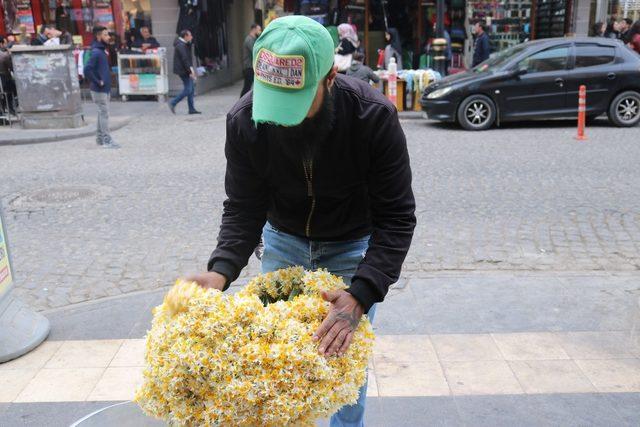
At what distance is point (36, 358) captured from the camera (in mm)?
4098

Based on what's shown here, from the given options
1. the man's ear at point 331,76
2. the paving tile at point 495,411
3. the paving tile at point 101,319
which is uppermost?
the man's ear at point 331,76

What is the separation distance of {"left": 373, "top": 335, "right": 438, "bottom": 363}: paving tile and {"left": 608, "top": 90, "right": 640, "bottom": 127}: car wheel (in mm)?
9592

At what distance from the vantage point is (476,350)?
13.3 ft

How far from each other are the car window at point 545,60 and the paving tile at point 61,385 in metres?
10.2

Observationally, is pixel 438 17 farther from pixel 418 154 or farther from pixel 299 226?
pixel 299 226

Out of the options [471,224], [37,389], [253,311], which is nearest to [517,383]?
[253,311]

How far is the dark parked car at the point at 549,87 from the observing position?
12.0 meters

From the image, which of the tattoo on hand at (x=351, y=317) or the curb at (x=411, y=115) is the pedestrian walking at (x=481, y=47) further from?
the tattoo on hand at (x=351, y=317)

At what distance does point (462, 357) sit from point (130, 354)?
2032mm

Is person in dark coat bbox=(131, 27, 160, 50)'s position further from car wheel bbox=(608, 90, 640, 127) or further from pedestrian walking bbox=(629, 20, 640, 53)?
pedestrian walking bbox=(629, 20, 640, 53)

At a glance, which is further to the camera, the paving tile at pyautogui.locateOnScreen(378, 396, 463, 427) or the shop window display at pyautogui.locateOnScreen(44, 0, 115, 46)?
the shop window display at pyautogui.locateOnScreen(44, 0, 115, 46)

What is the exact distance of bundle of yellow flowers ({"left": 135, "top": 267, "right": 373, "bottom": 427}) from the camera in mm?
1727

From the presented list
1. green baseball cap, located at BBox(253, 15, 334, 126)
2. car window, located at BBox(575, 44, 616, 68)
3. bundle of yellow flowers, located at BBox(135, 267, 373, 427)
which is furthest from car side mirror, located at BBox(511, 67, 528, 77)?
bundle of yellow flowers, located at BBox(135, 267, 373, 427)

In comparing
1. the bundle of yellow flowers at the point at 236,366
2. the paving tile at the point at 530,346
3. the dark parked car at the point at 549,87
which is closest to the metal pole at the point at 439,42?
the dark parked car at the point at 549,87
